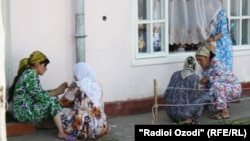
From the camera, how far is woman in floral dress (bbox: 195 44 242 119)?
8.55m

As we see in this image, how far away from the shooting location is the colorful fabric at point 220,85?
28.0 feet

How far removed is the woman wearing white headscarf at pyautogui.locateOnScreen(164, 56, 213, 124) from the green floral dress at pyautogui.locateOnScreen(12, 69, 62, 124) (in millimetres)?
1645

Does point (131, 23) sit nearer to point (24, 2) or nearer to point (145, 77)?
point (145, 77)

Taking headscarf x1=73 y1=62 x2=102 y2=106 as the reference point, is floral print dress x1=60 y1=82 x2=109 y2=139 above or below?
below

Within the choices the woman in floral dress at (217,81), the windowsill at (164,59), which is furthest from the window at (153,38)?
the woman in floral dress at (217,81)

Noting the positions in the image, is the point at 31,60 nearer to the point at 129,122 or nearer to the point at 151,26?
the point at 129,122

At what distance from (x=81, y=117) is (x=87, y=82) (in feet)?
1.44

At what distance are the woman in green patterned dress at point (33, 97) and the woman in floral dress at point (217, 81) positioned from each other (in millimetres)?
2257

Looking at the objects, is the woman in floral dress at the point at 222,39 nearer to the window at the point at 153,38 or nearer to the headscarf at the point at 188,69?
the window at the point at 153,38

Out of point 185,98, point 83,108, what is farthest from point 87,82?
point 185,98

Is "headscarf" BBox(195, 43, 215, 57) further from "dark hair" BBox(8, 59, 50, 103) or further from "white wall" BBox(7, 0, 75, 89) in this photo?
"dark hair" BBox(8, 59, 50, 103)

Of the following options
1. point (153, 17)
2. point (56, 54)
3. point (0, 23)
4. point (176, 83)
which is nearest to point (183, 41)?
point (153, 17)

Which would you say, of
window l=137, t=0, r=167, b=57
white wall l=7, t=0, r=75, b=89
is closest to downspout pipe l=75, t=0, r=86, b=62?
white wall l=7, t=0, r=75, b=89

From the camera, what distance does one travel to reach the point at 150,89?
9117mm
